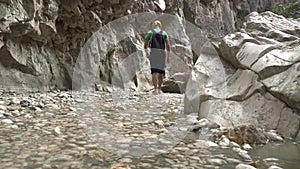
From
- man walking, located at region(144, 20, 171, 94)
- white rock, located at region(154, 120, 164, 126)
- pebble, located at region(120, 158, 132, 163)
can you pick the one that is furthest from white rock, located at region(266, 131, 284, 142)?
man walking, located at region(144, 20, 171, 94)

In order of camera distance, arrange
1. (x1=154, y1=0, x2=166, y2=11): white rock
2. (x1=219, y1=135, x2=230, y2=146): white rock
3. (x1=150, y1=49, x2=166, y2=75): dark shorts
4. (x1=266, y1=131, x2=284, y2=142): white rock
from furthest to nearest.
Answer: (x1=154, y1=0, x2=166, y2=11): white rock
(x1=150, y1=49, x2=166, y2=75): dark shorts
(x1=266, y1=131, x2=284, y2=142): white rock
(x1=219, y1=135, x2=230, y2=146): white rock

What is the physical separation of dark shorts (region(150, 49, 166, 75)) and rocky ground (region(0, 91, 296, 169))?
3362 mm

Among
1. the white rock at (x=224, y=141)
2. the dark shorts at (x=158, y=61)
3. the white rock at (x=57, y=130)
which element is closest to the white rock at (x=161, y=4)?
the dark shorts at (x=158, y=61)

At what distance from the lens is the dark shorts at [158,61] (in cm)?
751

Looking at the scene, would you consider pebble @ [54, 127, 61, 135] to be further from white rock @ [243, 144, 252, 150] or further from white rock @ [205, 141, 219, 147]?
white rock @ [243, 144, 252, 150]

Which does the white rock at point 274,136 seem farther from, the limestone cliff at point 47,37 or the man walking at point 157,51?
the limestone cliff at point 47,37

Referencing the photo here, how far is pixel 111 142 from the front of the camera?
8.98 ft

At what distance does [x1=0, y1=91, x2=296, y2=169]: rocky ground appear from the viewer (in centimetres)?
218

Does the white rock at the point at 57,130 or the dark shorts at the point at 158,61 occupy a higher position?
the dark shorts at the point at 158,61

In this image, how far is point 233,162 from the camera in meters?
2.23

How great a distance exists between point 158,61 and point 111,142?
4.96 m

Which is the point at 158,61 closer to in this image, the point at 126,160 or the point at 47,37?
the point at 47,37

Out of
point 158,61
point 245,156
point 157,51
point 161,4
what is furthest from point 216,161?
point 161,4

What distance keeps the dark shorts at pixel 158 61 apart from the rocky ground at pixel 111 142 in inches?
132
